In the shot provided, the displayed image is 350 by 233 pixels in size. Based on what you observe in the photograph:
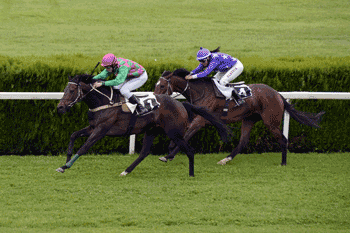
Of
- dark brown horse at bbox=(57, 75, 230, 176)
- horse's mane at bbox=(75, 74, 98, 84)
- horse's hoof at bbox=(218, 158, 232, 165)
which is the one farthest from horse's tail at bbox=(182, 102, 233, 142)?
horse's mane at bbox=(75, 74, 98, 84)

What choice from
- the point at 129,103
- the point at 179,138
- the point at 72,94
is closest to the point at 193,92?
the point at 179,138

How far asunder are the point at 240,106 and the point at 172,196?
7.28 feet

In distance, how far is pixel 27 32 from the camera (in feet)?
53.3

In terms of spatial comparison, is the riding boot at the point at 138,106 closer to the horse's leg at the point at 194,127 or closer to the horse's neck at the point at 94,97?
the horse's neck at the point at 94,97

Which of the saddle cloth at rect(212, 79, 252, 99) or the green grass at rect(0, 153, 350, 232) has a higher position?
the saddle cloth at rect(212, 79, 252, 99)

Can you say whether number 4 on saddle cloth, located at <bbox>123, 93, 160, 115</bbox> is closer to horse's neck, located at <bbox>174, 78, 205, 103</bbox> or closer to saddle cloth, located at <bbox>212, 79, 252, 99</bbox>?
horse's neck, located at <bbox>174, 78, 205, 103</bbox>

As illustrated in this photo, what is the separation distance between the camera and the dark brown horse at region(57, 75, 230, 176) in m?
6.21

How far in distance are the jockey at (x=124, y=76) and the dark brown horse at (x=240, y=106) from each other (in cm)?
48

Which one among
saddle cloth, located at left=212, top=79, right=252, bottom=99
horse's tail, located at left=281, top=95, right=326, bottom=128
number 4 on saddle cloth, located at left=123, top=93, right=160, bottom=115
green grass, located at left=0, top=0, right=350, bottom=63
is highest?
number 4 on saddle cloth, located at left=123, top=93, right=160, bottom=115

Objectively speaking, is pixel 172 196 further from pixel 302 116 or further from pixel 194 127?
pixel 302 116

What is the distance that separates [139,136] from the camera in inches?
318

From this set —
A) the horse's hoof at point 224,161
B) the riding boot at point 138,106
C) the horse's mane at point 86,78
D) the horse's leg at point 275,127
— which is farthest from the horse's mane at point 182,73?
the horse's mane at point 86,78

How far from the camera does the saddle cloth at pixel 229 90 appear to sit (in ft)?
23.8

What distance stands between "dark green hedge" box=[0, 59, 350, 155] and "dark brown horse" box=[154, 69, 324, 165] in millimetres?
501
